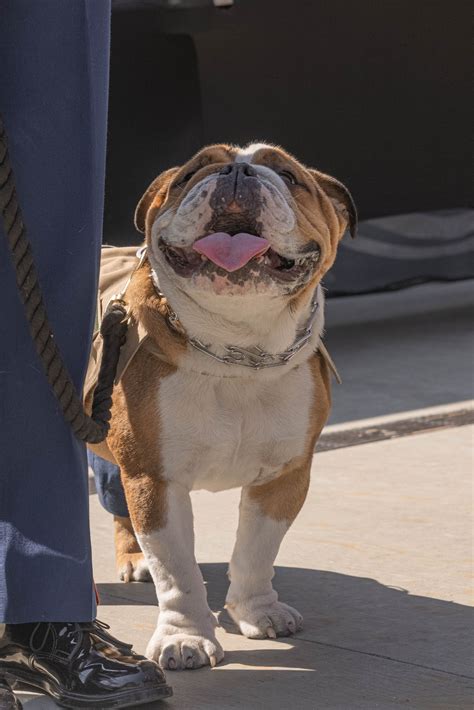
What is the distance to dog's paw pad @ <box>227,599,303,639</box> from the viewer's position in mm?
3154

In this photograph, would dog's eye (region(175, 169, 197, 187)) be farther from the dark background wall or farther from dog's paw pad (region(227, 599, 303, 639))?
the dark background wall

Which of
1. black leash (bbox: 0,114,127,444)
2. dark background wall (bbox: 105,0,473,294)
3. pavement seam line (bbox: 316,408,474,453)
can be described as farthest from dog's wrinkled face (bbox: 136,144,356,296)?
dark background wall (bbox: 105,0,473,294)

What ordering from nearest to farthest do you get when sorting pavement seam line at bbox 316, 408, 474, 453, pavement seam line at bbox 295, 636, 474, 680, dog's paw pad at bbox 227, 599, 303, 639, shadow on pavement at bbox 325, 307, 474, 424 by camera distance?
pavement seam line at bbox 295, 636, 474, 680 < dog's paw pad at bbox 227, 599, 303, 639 < pavement seam line at bbox 316, 408, 474, 453 < shadow on pavement at bbox 325, 307, 474, 424

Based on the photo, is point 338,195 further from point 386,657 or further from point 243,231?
point 386,657

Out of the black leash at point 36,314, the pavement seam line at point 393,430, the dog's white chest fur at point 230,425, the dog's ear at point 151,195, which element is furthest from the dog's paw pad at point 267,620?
the pavement seam line at point 393,430

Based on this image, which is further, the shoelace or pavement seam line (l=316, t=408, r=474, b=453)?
pavement seam line (l=316, t=408, r=474, b=453)

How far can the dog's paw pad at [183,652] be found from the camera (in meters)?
2.93

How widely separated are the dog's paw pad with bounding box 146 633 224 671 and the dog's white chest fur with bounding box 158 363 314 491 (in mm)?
361

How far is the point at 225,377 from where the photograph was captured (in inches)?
121

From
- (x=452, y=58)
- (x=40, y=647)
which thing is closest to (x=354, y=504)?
(x=40, y=647)

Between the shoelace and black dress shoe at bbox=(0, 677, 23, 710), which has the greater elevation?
the shoelace

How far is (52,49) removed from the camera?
2.63 metres

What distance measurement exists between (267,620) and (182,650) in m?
0.30

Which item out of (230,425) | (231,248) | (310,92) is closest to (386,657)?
(230,425)
